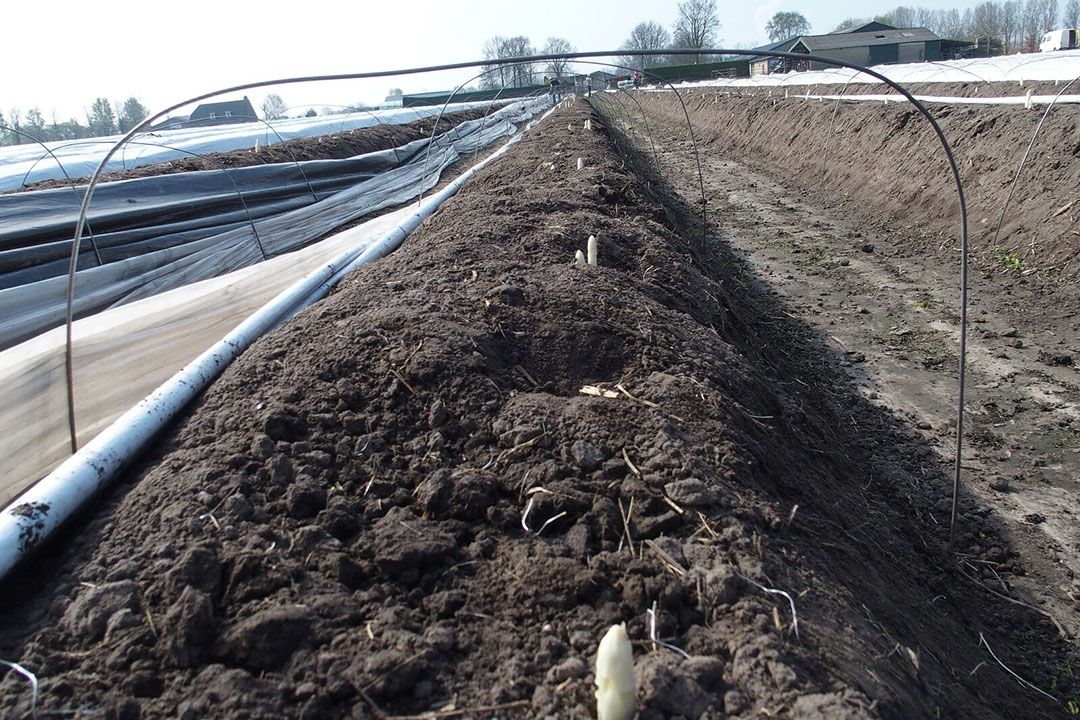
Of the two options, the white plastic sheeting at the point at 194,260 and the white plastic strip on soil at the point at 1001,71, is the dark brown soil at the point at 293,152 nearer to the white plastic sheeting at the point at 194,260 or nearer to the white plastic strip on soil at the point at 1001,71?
the white plastic sheeting at the point at 194,260

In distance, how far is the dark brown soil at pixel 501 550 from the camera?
1.75 m

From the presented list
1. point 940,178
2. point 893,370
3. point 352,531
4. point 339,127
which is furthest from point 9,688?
point 339,127

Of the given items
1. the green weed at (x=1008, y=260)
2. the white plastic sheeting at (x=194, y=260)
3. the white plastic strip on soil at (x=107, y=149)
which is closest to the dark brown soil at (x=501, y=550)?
the white plastic sheeting at (x=194, y=260)

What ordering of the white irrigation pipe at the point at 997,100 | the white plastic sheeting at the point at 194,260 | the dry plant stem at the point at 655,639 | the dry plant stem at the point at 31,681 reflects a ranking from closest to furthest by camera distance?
the dry plant stem at the point at 31,681 → the dry plant stem at the point at 655,639 → the white plastic sheeting at the point at 194,260 → the white irrigation pipe at the point at 997,100

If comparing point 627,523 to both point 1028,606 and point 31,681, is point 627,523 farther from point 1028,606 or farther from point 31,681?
point 1028,606

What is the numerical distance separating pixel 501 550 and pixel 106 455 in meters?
1.56

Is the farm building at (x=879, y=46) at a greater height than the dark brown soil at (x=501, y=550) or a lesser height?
greater

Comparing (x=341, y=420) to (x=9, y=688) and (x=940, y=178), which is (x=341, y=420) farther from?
(x=940, y=178)

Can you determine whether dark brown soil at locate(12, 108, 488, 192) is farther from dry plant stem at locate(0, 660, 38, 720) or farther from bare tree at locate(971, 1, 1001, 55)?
bare tree at locate(971, 1, 1001, 55)

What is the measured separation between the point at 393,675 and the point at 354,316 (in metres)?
2.14

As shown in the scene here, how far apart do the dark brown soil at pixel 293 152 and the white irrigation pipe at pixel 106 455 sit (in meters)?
8.08

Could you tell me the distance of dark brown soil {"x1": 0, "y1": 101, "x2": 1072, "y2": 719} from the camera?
175cm

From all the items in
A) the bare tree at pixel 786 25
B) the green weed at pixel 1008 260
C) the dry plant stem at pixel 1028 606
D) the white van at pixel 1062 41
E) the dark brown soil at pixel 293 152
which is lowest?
the dry plant stem at pixel 1028 606

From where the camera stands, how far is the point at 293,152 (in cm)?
1464
